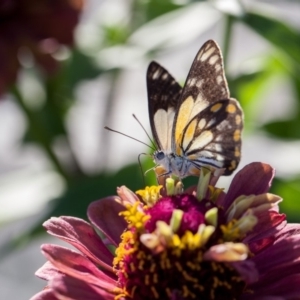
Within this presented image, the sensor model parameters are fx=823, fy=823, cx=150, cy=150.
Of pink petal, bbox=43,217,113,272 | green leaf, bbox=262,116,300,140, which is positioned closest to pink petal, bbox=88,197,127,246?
pink petal, bbox=43,217,113,272

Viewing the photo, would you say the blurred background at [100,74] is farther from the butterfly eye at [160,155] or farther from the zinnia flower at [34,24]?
the butterfly eye at [160,155]

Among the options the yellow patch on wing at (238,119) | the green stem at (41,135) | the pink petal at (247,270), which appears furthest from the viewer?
the green stem at (41,135)

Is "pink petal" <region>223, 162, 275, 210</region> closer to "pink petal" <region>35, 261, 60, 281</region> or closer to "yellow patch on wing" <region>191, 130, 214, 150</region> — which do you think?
"yellow patch on wing" <region>191, 130, 214, 150</region>

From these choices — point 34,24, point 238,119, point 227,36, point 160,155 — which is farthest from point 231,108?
point 34,24

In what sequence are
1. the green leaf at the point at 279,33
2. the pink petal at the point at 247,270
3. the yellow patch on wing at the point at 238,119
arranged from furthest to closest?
the green leaf at the point at 279,33 < the yellow patch on wing at the point at 238,119 < the pink petal at the point at 247,270

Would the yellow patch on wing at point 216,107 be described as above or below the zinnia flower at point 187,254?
above

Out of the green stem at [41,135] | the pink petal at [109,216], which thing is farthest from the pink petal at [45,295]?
the green stem at [41,135]

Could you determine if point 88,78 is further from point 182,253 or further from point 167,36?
point 182,253

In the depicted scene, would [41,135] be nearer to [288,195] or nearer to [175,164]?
[288,195]
